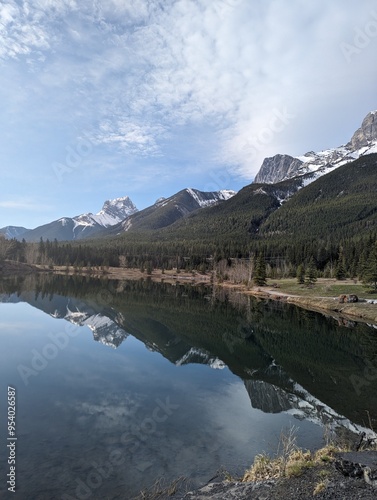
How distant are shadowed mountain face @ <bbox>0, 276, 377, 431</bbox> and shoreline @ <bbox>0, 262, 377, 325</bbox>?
6.19 metres

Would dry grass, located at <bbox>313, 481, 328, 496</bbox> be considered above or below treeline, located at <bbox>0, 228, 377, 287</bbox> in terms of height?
below

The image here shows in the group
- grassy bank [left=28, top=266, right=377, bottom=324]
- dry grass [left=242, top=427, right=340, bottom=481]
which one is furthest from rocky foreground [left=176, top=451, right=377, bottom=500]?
grassy bank [left=28, top=266, right=377, bottom=324]

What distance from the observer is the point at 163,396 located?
2367cm

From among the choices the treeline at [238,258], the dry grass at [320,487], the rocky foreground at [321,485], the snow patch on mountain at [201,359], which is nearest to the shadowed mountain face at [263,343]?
the snow patch on mountain at [201,359]

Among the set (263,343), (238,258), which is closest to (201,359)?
(263,343)

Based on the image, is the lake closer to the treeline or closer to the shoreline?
the shoreline

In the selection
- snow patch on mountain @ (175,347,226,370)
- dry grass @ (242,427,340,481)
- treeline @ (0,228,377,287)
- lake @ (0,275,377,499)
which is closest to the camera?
dry grass @ (242,427,340,481)

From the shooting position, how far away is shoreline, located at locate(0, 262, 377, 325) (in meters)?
63.7

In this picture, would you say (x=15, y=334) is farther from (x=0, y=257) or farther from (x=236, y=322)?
(x=0, y=257)

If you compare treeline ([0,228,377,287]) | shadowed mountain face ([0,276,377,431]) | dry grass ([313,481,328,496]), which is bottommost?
shadowed mountain face ([0,276,377,431])

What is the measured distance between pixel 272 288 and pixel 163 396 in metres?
93.2

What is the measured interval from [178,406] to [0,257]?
16728 cm

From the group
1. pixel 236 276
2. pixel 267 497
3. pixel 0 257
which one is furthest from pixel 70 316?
pixel 0 257

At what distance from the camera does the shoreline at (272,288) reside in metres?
63.7
